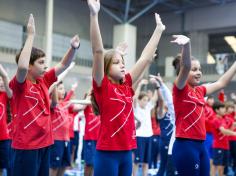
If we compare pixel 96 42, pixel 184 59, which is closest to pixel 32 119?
pixel 96 42

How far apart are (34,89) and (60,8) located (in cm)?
1473

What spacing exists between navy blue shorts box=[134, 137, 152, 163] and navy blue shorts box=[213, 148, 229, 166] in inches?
50.8

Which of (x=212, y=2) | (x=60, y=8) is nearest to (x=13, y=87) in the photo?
(x=60, y=8)

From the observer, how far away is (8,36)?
14.4 meters

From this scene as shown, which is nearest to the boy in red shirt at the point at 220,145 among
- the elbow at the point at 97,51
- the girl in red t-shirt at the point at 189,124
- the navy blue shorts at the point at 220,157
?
the navy blue shorts at the point at 220,157

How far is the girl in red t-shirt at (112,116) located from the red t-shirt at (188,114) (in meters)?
0.65

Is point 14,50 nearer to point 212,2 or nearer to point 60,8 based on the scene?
point 60,8

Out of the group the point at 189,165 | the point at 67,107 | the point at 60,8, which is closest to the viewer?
the point at 189,165

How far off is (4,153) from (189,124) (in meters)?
2.81

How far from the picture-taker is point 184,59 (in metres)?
3.08

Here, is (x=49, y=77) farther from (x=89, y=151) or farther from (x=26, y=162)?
(x=89, y=151)

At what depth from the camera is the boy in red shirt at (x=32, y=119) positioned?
2.98 metres

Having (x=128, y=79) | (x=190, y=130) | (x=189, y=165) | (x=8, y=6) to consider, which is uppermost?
(x=8, y=6)

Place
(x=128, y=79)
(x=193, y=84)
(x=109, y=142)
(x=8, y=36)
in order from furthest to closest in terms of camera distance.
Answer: (x=8, y=36) → (x=193, y=84) → (x=128, y=79) → (x=109, y=142)
